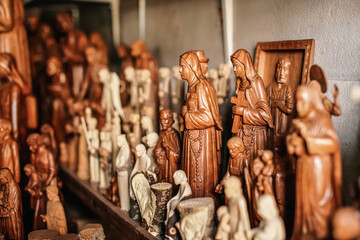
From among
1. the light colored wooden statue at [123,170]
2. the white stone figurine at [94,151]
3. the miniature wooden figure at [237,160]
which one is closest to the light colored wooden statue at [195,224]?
the miniature wooden figure at [237,160]

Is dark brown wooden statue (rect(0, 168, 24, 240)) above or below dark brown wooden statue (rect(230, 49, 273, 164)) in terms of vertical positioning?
below

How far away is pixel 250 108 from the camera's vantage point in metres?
2.95

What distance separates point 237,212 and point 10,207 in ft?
7.09

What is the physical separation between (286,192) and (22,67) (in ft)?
11.9

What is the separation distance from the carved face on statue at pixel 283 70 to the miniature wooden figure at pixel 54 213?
2.34m

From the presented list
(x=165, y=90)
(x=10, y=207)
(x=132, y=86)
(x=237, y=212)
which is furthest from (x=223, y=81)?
(x=10, y=207)

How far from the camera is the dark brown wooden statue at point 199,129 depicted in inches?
117

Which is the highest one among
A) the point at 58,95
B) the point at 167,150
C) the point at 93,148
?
the point at 58,95

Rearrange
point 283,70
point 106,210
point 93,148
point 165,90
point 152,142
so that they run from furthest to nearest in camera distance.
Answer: point 165,90, point 93,148, point 106,210, point 152,142, point 283,70

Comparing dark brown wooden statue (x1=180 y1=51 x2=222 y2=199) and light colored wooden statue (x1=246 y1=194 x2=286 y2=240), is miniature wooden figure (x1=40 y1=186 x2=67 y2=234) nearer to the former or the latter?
dark brown wooden statue (x1=180 y1=51 x2=222 y2=199)

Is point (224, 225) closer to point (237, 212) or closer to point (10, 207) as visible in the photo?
point (237, 212)

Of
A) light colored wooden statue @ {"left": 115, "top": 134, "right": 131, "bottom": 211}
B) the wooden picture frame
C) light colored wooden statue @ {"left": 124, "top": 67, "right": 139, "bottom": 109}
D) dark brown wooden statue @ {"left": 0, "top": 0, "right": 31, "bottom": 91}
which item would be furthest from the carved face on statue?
dark brown wooden statue @ {"left": 0, "top": 0, "right": 31, "bottom": 91}

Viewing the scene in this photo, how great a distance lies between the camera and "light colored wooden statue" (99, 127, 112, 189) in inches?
162

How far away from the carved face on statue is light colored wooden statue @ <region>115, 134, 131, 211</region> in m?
1.59
